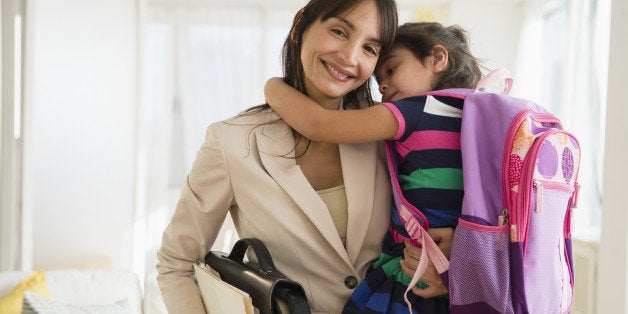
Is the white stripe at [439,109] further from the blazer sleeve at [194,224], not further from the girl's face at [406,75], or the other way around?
the blazer sleeve at [194,224]

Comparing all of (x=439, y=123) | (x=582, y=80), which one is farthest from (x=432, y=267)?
(x=582, y=80)

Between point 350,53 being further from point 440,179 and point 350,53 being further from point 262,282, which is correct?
point 262,282

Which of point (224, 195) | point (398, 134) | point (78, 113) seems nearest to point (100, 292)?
point (78, 113)

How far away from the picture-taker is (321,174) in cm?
140

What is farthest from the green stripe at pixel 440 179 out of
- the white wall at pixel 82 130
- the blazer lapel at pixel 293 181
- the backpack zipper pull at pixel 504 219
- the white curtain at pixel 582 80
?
the white curtain at pixel 582 80

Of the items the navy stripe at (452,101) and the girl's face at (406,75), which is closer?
the navy stripe at (452,101)

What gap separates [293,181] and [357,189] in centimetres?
13

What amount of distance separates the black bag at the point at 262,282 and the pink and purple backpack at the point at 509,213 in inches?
10.9

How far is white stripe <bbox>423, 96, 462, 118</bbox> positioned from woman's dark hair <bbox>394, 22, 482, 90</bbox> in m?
0.22

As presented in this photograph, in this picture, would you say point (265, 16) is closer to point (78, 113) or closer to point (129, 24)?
point (129, 24)

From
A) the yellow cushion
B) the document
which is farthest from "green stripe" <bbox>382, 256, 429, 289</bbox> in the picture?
the yellow cushion

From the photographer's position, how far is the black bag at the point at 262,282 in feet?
3.08

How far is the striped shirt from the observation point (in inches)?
45.9

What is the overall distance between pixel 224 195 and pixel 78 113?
4.02 m
